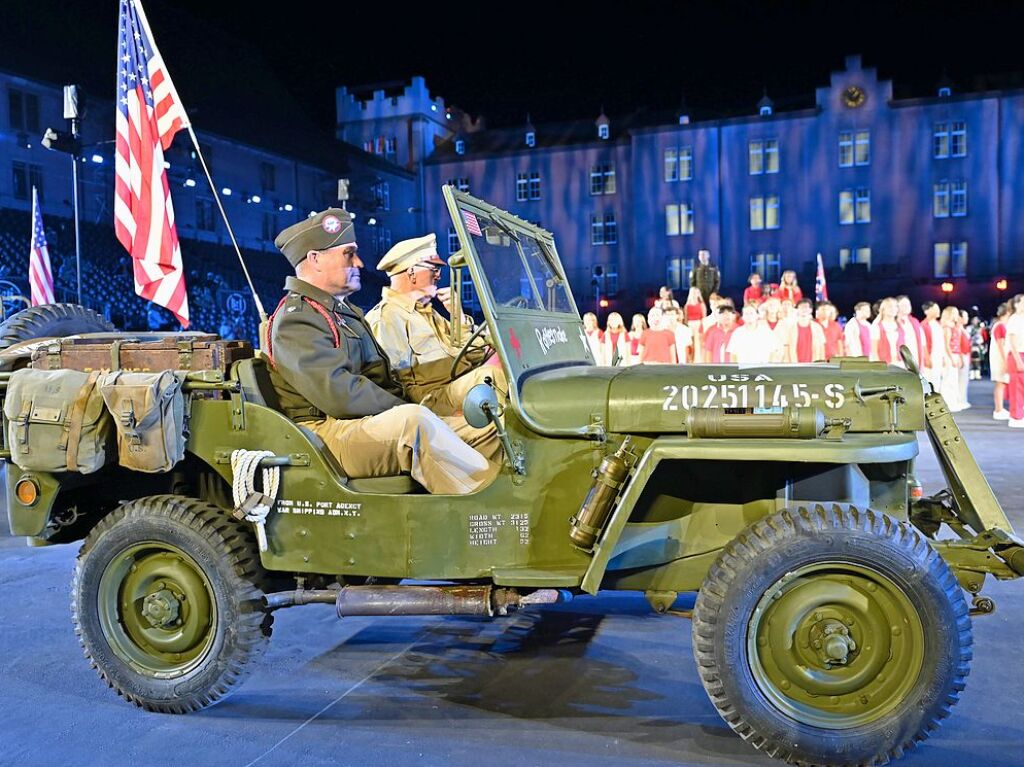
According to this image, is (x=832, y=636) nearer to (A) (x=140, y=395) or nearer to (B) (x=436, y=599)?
(B) (x=436, y=599)

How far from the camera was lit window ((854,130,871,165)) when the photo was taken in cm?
4112

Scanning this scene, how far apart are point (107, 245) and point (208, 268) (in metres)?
4.52

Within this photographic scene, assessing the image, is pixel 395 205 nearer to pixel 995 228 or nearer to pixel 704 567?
pixel 995 228

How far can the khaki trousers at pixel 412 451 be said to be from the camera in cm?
381

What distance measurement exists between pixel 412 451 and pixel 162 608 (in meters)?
1.25

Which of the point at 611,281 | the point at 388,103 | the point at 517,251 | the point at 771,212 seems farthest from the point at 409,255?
the point at 388,103

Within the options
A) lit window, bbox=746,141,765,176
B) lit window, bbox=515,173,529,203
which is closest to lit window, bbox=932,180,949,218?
lit window, bbox=746,141,765,176

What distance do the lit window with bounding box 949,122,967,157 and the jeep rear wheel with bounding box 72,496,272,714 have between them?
137 ft

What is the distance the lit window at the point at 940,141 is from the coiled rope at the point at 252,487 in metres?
41.7

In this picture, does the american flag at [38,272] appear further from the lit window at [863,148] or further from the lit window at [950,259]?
the lit window at [950,259]

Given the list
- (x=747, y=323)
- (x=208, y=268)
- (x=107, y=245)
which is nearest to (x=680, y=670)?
(x=747, y=323)

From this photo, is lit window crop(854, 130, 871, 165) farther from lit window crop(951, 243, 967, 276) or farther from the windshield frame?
the windshield frame

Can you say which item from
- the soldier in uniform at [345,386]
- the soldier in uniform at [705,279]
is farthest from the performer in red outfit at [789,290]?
the soldier in uniform at [345,386]

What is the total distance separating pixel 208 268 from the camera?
34.5 meters
